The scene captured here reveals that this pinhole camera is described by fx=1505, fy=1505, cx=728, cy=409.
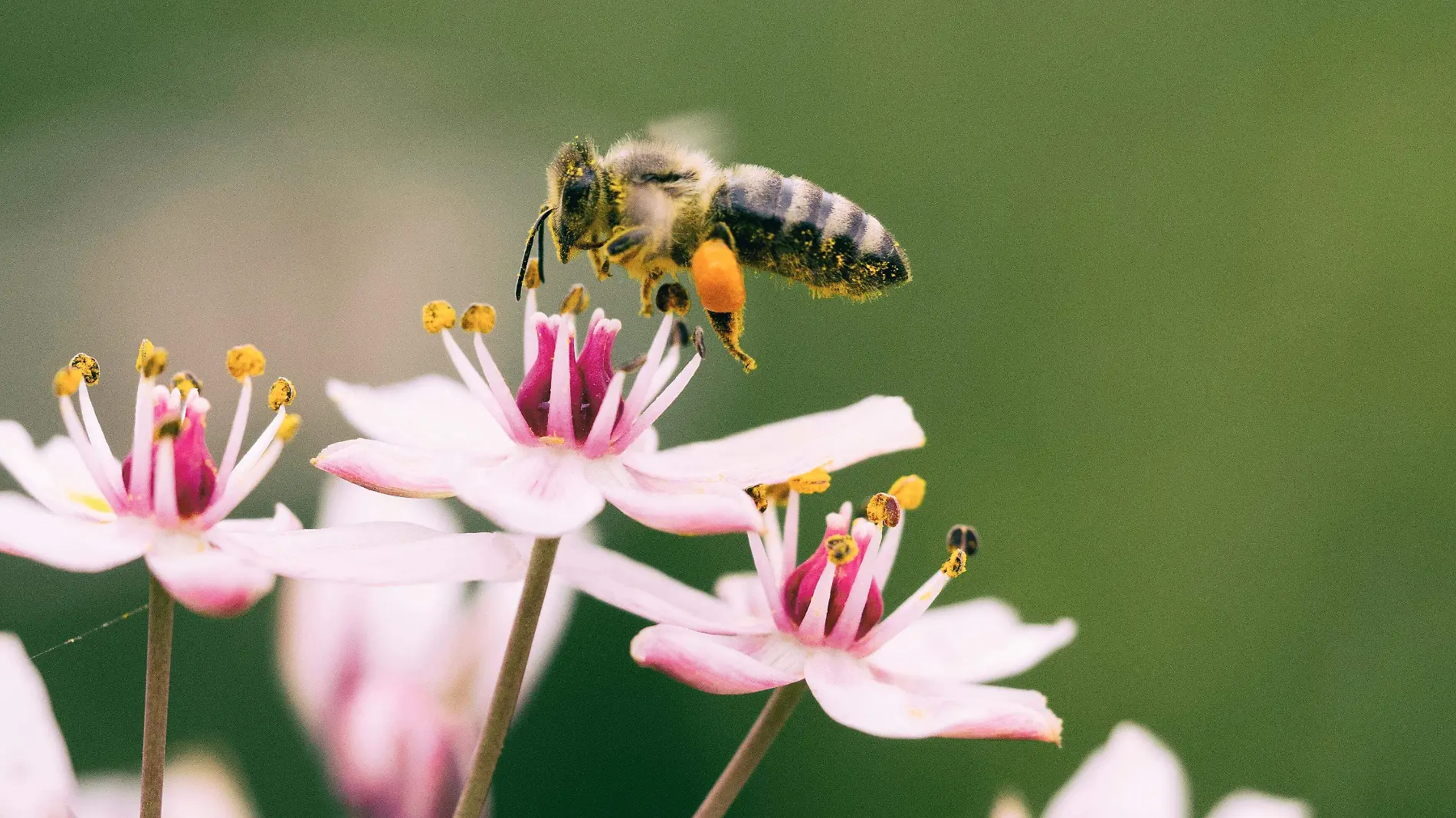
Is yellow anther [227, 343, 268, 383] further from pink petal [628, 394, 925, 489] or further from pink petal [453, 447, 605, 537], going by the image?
pink petal [628, 394, 925, 489]

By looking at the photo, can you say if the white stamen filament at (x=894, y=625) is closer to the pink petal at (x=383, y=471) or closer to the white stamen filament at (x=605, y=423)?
the white stamen filament at (x=605, y=423)

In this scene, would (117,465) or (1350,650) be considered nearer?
(117,465)

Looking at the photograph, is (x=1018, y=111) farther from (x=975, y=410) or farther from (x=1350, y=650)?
(x=1350, y=650)

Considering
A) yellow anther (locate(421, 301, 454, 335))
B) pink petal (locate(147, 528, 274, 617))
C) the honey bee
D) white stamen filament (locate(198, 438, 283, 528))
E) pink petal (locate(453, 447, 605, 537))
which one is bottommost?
pink petal (locate(147, 528, 274, 617))

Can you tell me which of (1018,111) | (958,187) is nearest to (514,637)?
(958,187)

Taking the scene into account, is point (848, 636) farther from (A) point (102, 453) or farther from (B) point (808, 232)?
(A) point (102, 453)

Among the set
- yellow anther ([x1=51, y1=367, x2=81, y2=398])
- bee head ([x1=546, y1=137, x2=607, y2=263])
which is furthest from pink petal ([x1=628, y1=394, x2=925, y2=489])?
yellow anther ([x1=51, y1=367, x2=81, y2=398])
